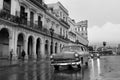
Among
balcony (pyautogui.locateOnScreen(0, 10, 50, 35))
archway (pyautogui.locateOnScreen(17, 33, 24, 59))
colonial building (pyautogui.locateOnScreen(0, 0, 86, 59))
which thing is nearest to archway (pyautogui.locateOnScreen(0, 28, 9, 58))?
colonial building (pyautogui.locateOnScreen(0, 0, 86, 59))

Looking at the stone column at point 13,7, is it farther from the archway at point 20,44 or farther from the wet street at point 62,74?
the wet street at point 62,74

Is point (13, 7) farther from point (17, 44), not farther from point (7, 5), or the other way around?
point (17, 44)

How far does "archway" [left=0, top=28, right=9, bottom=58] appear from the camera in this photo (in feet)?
74.3

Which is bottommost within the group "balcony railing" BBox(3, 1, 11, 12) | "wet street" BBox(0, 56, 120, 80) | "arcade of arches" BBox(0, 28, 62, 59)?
"wet street" BBox(0, 56, 120, 80)

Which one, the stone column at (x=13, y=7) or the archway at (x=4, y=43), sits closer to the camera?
the archway at (x=4, y=43)

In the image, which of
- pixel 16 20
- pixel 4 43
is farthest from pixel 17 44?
pixel 16 20

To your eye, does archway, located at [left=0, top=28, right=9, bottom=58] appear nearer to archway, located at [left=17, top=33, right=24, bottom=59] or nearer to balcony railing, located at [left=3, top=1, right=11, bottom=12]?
archway, located at [left=17, top=33, right=24, bottom=59]

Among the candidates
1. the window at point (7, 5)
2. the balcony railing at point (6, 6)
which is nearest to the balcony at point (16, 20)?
the window at point (7, 5)

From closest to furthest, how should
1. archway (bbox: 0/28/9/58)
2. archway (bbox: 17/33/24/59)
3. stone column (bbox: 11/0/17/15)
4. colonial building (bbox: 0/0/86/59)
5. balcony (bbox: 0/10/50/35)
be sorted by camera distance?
balcony (bbox: 0/10/50/35) → archway (bbox: 0/28/9/58) → colonial building (bbox: 0/0/86/59) → stone column (bbox: 11/0/17/15) → archway (bbox: 17/33/24/59)

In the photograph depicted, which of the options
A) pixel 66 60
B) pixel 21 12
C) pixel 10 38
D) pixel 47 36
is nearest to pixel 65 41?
pixel 47 36

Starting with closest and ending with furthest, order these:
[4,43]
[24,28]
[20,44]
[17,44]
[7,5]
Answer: [4,43], [7,5], [24,28], [17,44], [20,44]

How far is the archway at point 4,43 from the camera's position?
22.7m

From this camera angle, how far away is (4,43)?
23.2 metres

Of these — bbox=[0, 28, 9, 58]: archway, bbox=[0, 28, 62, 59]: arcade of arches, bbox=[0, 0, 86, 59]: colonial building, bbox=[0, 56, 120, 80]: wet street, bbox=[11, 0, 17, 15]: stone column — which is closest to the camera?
bbox=[0, 56, 120, 80]: wet street
